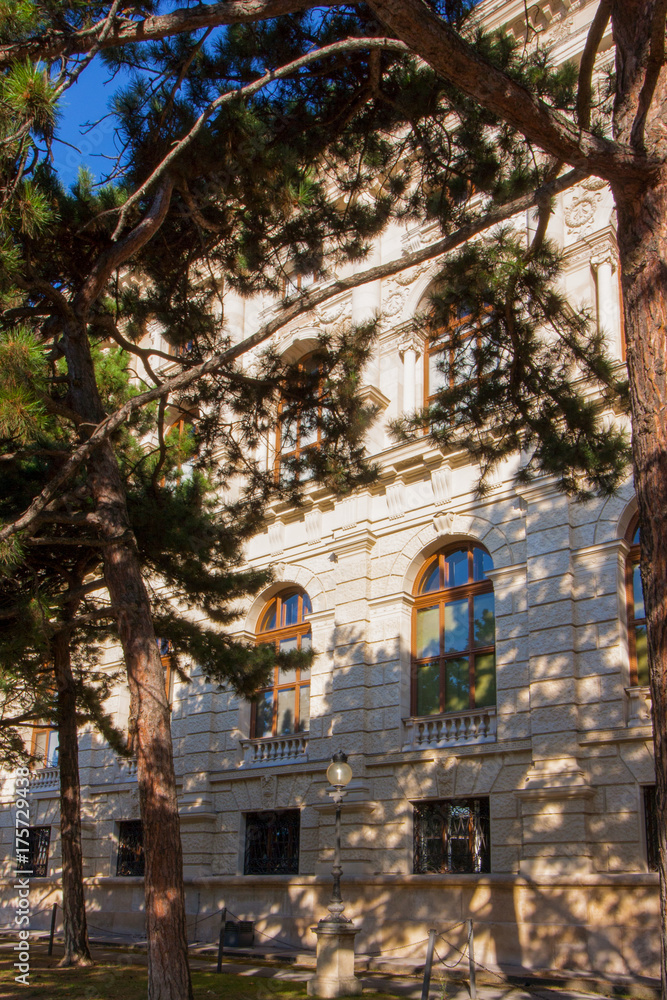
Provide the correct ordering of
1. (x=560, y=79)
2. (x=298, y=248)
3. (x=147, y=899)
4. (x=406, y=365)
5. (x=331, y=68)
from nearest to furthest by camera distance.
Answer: (x=147, y=899) → (x=560, y=79) → (x=331, y=68) → (x=298, y=248) → (x=406, y=365)

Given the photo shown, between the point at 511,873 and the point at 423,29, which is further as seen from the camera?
the point at 511,873

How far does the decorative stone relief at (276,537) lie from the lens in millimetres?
20062

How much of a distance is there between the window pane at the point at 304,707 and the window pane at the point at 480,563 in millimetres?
4562

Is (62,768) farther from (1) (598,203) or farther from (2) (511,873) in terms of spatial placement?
(1) (598,203)

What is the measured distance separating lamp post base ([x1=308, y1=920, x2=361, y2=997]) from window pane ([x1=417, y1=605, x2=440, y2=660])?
19.3 feet

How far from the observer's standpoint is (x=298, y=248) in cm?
1117

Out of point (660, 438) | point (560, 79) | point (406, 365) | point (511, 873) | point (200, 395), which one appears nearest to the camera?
point (660, 438)

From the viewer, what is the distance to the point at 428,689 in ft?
54.6

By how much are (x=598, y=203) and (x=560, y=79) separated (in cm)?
787

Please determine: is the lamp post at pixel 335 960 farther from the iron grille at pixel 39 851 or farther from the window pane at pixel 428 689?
the iron grille at pixel 39 851

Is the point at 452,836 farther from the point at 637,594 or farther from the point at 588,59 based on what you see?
the point at 588,59

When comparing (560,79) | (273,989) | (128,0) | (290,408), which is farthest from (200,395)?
(273,989)

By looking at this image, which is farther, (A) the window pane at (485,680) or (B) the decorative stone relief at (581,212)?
(B) the decorative stone relief at (581,212)

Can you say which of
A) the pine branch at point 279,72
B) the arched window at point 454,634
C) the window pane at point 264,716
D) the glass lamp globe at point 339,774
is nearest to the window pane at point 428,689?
the arched window at point 454,634
